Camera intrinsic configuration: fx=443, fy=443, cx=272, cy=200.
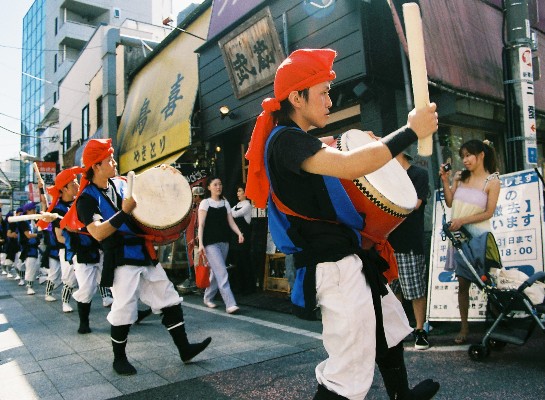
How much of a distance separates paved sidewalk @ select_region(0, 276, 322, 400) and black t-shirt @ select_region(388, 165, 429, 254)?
1328 mm

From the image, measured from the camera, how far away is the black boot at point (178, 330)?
3.83 m

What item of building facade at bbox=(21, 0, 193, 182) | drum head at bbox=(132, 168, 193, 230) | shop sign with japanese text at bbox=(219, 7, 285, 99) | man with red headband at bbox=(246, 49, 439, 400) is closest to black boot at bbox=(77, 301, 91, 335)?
drum head at bbox=(132, 168, 193, 230)

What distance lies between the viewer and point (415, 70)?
61.7 inches

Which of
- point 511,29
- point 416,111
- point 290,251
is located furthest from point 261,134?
point 511,29

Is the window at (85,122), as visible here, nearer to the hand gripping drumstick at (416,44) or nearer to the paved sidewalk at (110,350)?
the paved sidewalk at (110,350)

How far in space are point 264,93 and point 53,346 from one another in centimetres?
517

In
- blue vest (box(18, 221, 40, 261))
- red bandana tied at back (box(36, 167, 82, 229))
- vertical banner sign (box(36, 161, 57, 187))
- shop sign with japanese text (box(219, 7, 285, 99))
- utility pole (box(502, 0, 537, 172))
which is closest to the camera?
utility pole (box(502, 0, 537, 172))

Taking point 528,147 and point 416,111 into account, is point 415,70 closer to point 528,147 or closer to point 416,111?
point 416,111

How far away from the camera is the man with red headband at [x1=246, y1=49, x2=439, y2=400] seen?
1.84 meters

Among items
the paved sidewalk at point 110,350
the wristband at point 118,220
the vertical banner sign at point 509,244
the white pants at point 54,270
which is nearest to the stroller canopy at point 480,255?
the vertical banner sign at point 509,244

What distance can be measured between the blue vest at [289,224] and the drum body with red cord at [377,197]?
6cm

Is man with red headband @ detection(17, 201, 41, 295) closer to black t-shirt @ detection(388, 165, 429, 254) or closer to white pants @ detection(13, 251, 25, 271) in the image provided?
white pants @ detection(13, 251, 25, 271)

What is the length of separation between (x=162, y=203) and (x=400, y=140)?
8.93 feet

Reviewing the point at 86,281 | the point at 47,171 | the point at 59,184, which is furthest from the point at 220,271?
the point at 47,171
